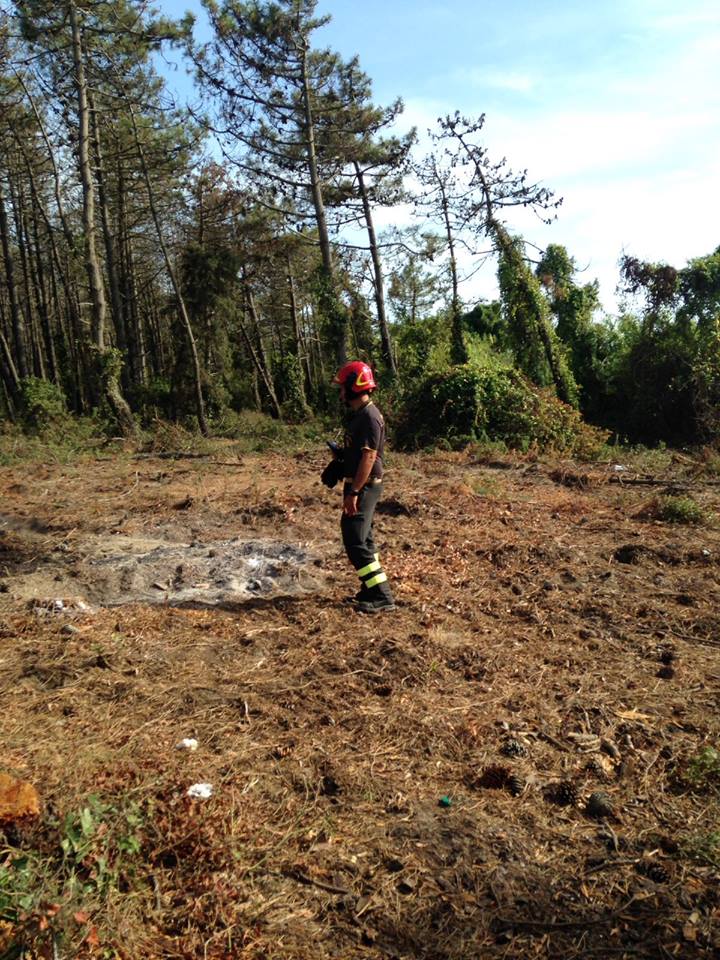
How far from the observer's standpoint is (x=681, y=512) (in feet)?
27.8

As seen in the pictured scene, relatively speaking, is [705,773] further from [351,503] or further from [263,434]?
[263,434]

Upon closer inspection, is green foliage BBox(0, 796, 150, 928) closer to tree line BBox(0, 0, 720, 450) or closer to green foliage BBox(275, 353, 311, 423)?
tree line BBox(0, 0, 720, 450)

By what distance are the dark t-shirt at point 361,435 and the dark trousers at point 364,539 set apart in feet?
0.61

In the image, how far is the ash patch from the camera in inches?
242

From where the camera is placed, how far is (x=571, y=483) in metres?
11.2

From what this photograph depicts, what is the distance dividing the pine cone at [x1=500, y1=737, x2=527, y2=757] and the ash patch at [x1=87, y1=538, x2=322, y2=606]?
8.80ft

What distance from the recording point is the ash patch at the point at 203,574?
615cm

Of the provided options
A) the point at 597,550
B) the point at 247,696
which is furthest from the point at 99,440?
the point at 247,696

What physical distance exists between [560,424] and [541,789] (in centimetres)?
1257

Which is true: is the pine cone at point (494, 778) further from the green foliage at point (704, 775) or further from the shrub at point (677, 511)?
the shrub at point (677, 511)

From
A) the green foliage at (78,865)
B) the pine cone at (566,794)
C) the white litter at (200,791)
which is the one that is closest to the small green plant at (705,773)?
the pine cone at (566,794)

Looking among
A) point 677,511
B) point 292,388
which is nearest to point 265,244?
point 292,388

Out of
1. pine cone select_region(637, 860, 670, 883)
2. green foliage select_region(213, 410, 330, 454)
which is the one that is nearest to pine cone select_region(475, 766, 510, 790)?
pine cone select_region(637, 860, 670, 883)

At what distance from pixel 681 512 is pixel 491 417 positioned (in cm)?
715
